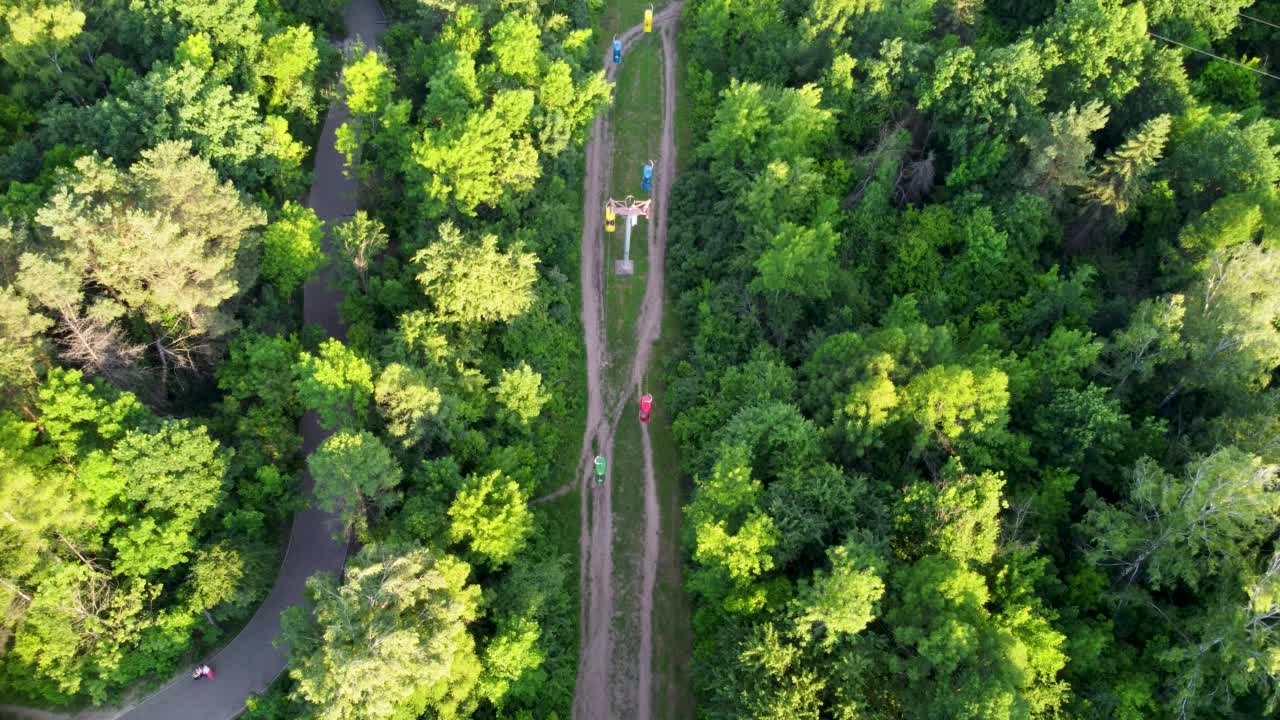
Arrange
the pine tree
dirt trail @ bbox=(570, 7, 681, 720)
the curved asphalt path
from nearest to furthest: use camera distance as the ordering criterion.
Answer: the curved asphalt path < dirt trail @ bbox=(570, 7, 681, 720) < the pine tree

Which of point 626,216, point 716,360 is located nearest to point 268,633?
point 716,360

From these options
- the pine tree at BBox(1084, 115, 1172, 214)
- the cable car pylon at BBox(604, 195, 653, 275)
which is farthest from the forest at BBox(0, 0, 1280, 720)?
the cable car pylon at BBox(604, 195, 653, 275)

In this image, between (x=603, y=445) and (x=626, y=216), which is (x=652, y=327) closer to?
(x=626, y=216)

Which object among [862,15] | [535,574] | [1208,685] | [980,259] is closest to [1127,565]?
[1208,685]

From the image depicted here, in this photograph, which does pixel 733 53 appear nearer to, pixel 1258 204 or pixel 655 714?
pixel 1258 204

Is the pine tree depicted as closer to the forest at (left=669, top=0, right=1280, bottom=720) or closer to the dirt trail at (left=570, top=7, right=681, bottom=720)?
the forest at (left=669, top=0, right=1280, bottom=720)

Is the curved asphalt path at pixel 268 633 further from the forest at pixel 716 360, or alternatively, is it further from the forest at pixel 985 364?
the forest at pixel 985 364

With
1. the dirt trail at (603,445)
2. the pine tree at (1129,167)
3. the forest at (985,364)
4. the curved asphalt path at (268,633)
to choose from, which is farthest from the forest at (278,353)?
the pine tree at (1129,167)
